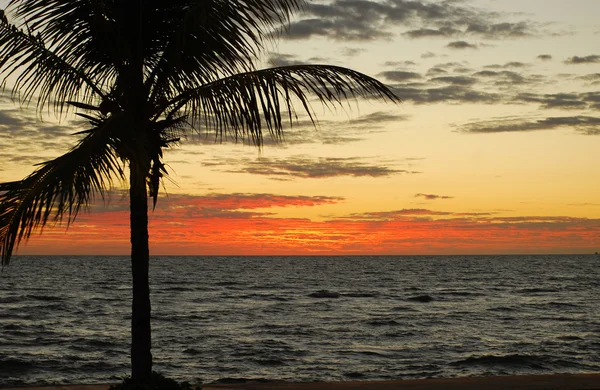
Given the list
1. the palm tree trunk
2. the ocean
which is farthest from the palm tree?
the ocean

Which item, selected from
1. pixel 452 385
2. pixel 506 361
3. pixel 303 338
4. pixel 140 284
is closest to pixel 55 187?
pixel 140 284

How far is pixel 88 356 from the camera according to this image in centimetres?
2556

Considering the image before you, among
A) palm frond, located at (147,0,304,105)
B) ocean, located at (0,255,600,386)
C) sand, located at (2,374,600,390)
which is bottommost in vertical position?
ocean, located at (0,255,600,386)

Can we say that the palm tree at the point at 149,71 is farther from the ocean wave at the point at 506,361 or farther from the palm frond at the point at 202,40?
the ocean wave at the point at 506,361

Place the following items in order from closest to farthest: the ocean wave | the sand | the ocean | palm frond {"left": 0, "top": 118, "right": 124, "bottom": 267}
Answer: palm frond {"left": 0, "top": 118, "right": 124, "bottom": 267}, the sand, the ocean, the ocean wave

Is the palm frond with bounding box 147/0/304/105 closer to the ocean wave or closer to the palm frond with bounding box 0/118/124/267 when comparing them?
the palm frond with bounding box 0/118/124/267

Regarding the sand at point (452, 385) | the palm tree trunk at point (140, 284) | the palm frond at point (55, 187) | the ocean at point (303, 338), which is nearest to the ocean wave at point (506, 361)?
the ocean at point (303, 338)

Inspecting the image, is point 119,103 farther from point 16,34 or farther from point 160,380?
point 160,380

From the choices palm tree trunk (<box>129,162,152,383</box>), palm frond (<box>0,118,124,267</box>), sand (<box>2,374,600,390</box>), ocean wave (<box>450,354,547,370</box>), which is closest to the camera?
palm frond (<box>0,118,124,267</box>)

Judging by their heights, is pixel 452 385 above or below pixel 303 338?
above

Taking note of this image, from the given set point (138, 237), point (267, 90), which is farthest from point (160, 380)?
point (267, 90)

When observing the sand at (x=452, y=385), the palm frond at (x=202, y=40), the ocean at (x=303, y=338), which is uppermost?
the palm frond at (x=202, y=40)

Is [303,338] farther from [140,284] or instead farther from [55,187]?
[55,187]

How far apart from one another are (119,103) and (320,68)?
257cm
